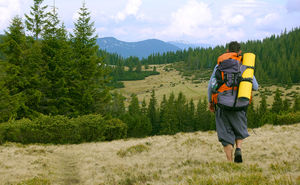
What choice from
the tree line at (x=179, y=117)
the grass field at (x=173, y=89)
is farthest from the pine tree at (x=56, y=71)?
the grass field at (x=173, y=89)

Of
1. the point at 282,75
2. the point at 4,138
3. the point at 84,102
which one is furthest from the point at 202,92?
the point at 4,138

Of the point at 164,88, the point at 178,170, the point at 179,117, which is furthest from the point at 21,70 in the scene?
the point at 164,88

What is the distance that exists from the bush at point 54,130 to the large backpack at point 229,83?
1593 centimetres

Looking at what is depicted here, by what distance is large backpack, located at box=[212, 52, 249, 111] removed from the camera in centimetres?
523

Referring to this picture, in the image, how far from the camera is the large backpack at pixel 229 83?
206 inches

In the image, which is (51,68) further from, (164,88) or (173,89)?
(164,88)

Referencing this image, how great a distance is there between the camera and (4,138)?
58.9 feet

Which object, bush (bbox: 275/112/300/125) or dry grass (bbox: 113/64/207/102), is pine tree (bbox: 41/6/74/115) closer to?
bush (bbox: 275/112/300/125)

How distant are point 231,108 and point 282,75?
504ft

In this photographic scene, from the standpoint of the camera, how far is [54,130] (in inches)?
734

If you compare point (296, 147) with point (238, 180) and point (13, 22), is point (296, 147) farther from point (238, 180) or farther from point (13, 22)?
point (13, 22)

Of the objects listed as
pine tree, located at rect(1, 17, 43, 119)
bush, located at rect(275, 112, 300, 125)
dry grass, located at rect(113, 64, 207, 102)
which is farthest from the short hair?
dry grass, located at rect(113, 64, 207, 102)

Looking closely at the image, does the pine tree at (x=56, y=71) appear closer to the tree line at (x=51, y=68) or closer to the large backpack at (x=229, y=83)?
the tree line at (x=51, y=68)

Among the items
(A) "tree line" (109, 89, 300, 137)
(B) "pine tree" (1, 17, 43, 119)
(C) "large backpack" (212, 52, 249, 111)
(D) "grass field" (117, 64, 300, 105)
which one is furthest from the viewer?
(D) "grass field" (117, 64, 300, 105)
